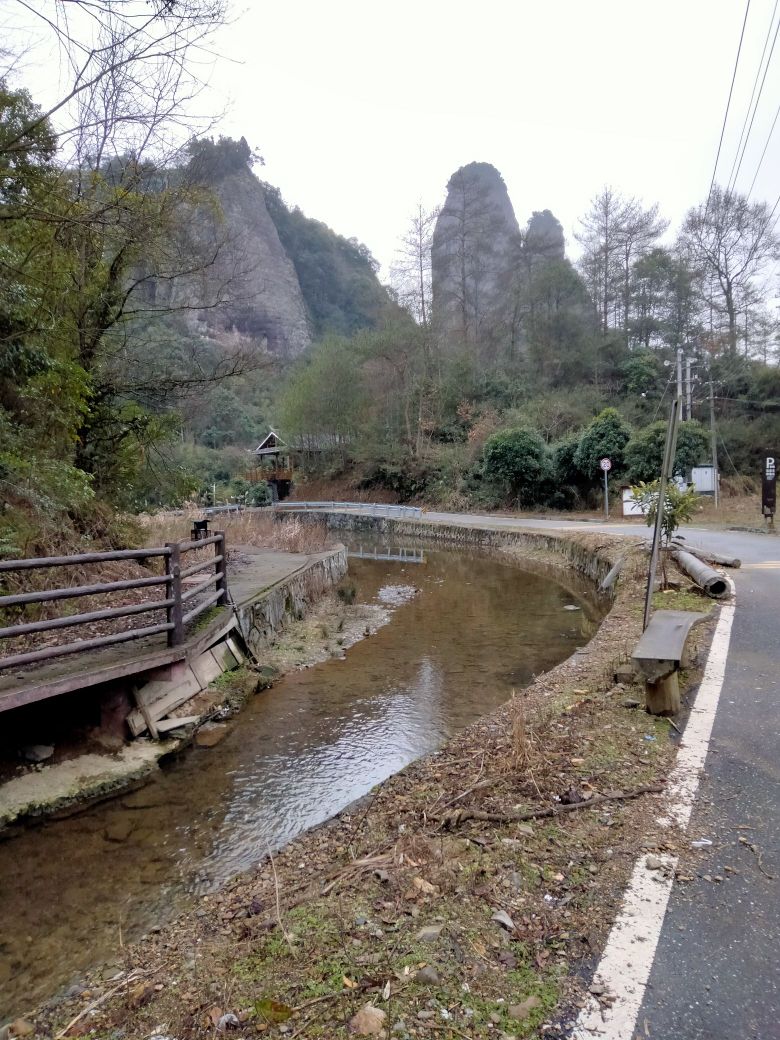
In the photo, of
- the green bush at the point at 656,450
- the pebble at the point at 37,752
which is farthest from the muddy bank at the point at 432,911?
the green bush at the point at 656,450

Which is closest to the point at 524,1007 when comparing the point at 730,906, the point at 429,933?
the point at 429,933

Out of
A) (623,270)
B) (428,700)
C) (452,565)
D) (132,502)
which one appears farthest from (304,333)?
(428,700)

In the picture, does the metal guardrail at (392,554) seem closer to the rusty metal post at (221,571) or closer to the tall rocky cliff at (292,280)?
the rusty metal post at (221,571)

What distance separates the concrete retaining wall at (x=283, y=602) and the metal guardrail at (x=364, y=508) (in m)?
14.3

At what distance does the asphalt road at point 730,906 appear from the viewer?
6.19ft

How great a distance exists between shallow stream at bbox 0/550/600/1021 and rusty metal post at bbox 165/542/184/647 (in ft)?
3.42

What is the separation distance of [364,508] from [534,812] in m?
28.2

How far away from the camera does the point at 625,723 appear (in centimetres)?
Result: 420

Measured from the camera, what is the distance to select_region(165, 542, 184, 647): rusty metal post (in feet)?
18.4

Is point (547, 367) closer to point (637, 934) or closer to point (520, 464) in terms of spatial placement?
point (520, 464)

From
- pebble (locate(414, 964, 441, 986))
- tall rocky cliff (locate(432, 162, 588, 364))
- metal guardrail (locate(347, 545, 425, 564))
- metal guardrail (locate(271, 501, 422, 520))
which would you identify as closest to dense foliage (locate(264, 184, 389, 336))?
tall rocky cliff (locate(432, 162, 588, 364))

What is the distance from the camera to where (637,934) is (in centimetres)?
223

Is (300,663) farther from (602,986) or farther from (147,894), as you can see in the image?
(602,986)

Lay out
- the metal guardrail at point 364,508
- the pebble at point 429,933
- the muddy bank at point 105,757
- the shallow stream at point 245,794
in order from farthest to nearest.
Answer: the metal guardrail at point 364,508 → the muddy bank at point 105,757 → the shallow stream at point 245,794 → the pebble at point 429,933
